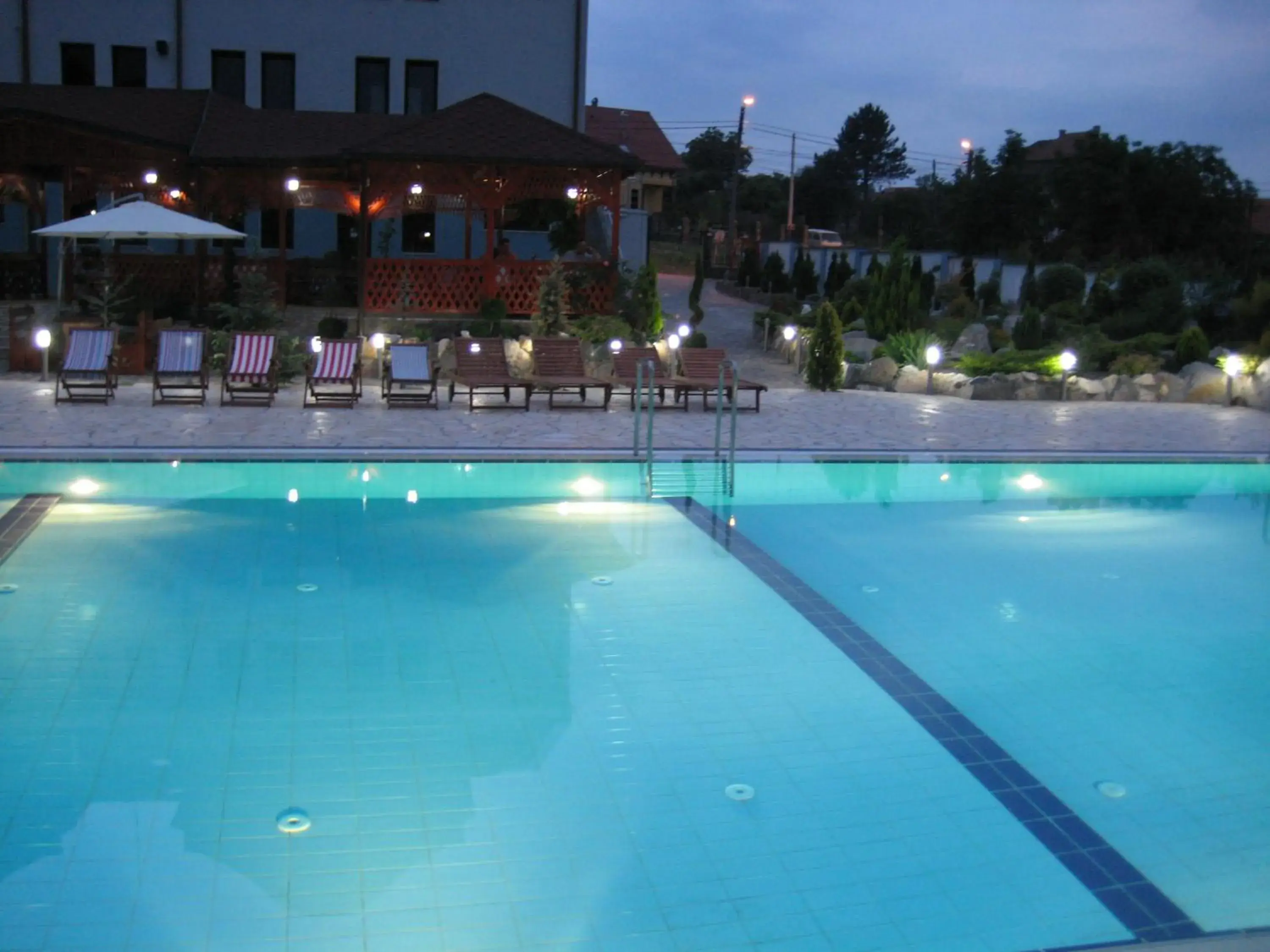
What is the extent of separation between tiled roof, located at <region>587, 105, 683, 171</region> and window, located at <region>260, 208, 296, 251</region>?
26.5 metres

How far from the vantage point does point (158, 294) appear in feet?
68.1

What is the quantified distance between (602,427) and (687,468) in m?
2.09

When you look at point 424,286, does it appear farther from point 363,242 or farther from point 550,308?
point 550,308

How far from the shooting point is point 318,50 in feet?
87.1

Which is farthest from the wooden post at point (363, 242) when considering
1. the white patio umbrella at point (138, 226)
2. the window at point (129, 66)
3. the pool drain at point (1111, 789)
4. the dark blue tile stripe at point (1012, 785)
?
the pool drain at point (1111, 789)

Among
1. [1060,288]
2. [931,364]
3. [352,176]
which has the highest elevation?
[352,176]

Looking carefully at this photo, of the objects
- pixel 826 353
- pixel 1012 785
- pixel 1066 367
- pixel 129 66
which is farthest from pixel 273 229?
pixel 1012 785

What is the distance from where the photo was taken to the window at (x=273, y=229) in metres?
A: 26.5

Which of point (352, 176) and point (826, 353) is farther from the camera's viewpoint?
point (352, 176)

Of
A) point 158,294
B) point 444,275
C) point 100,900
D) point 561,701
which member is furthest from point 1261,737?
point 158,294

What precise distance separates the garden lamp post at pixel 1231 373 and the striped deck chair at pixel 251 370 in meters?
13.3

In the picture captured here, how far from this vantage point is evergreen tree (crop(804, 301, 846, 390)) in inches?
716

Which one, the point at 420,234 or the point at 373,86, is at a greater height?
the point at 373,86

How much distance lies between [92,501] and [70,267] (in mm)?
11668
